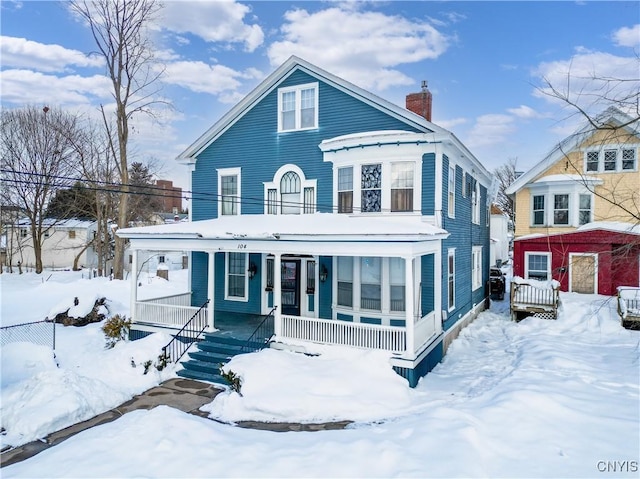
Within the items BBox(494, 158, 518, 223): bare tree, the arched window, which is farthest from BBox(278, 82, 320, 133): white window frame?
BBox(494, 158, 518, 223): bare tree

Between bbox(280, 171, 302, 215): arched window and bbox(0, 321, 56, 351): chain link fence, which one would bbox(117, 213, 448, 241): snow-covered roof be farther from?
bbox(0, 321, 56, 351): chain link fence

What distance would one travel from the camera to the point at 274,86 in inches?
567

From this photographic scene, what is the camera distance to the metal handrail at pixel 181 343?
36.9 ft

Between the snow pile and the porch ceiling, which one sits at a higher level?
the porch ceiling

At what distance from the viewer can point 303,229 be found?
11.3 metres

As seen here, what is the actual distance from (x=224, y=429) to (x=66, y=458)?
7.86 ft

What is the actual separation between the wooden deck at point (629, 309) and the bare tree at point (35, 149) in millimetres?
36081

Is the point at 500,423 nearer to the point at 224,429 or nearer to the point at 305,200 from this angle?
the point at 224,429

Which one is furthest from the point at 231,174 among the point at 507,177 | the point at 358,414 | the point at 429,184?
the point at 507,177

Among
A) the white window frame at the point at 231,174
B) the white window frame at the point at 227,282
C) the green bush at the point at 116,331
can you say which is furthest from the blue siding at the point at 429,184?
the green bush at the point at 116,331

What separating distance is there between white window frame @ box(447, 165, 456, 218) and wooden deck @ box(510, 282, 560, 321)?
Answer: 530cm

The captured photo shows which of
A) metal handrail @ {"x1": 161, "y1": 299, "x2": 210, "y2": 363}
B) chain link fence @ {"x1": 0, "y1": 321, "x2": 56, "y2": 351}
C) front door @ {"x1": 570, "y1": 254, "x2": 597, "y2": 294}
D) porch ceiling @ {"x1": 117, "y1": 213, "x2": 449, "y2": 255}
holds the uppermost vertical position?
porch ceiling @ {"x1": 117, "y1": 213, "x2": 449, "y2": 255}

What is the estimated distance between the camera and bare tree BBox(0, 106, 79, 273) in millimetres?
32125

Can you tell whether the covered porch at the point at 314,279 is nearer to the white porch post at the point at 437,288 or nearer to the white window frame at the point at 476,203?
the white porch post at the point at 437,288
